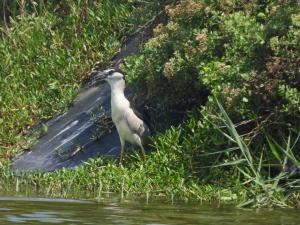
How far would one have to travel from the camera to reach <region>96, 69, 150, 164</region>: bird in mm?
11898

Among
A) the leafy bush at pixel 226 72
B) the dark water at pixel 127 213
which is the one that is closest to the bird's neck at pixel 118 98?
the leafy bush at pixel 226 72

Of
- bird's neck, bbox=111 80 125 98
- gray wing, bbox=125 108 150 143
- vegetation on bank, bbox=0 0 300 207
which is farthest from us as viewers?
bird's neck, bbox=111 80 125 98

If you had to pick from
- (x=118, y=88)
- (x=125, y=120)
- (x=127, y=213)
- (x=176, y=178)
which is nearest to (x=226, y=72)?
(x=176, y=178)

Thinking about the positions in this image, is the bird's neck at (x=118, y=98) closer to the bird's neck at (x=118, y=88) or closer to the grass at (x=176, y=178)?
the bird's neck at (x=118, y=88)

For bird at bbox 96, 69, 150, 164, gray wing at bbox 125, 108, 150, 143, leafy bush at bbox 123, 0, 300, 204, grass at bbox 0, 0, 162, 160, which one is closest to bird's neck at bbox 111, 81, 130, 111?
bird at bbox 96, 69, 150, 164

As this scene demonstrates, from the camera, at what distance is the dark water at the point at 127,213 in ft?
26.5

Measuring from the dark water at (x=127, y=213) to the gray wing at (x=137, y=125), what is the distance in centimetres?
226

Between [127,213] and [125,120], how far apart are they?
11.5ft

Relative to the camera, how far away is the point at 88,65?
14867mm

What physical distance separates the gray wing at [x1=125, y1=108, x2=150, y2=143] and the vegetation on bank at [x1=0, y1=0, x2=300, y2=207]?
0.20 metres

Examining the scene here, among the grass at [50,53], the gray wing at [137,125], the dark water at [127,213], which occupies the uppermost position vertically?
the grass at [50,53]

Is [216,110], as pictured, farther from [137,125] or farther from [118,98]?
[118,98]

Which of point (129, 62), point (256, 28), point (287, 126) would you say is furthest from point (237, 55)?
point (129, 62)

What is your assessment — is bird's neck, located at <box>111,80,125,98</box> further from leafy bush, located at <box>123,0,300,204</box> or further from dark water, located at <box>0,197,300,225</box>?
dark water, located at <box>0,197,300,225</box>
